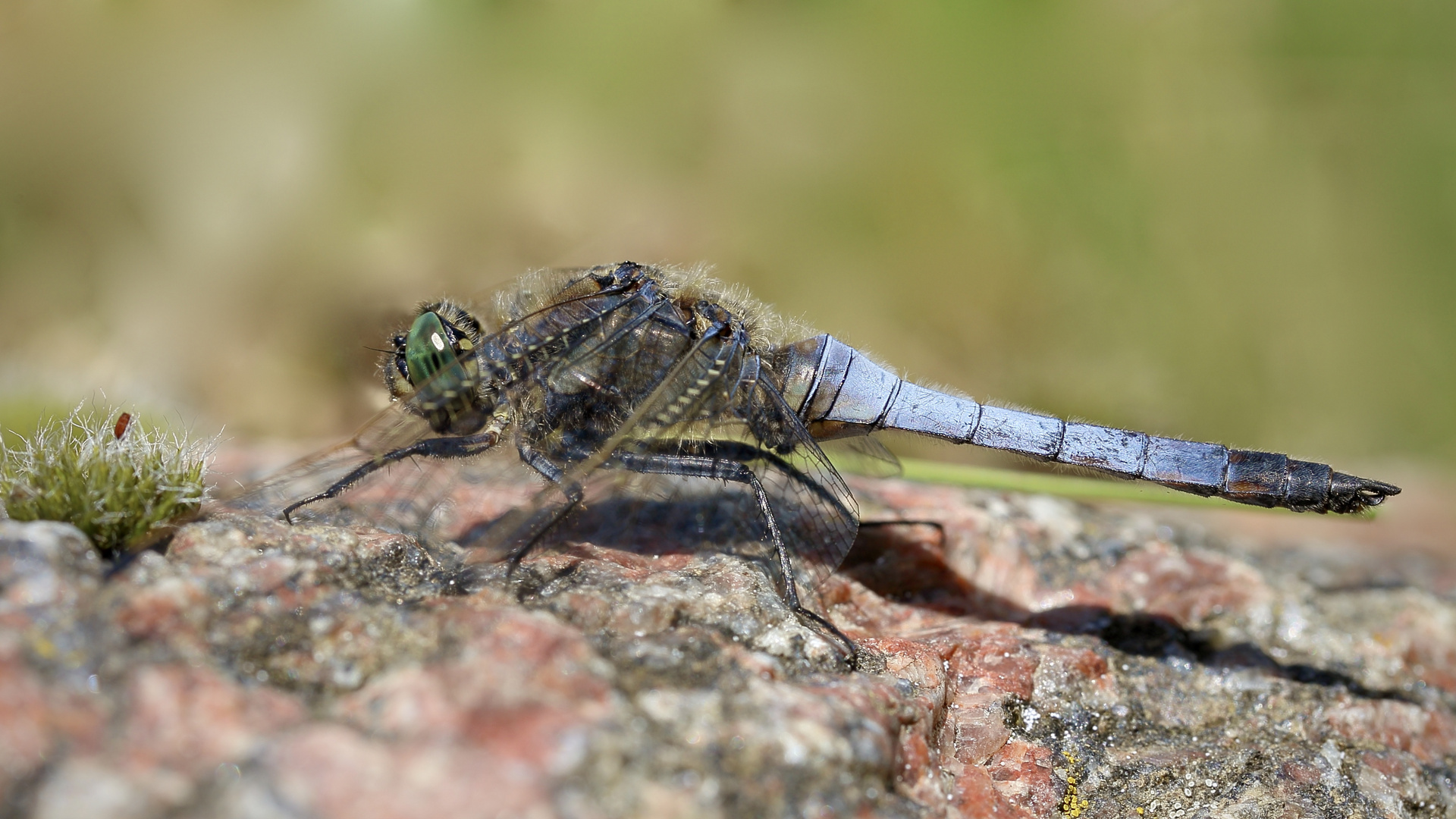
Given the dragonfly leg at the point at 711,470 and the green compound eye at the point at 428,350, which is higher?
the green compound eye at the point at 428,350

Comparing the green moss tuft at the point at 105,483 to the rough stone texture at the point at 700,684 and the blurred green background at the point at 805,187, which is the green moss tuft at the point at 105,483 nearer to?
the rough stone texture at the point at 700,684

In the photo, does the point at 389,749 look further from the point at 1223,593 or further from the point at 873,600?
the point at 1223,593

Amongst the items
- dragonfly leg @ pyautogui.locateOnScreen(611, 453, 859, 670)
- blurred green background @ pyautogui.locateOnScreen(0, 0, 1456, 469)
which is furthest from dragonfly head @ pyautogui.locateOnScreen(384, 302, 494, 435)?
blurred green background @ pyautogui.locateOnScreen(0, 0, 1456, 469)

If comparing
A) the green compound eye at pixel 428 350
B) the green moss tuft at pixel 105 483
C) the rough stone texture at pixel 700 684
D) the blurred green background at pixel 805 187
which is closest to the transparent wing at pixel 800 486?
the rough stone texture at pixel 700 684

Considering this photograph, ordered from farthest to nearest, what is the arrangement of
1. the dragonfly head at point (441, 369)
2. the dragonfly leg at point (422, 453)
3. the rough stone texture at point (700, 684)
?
the dragonfly head at point (441, 369) → the dragonfly leg at point (422, 453) → the rough stone texture at point (700, 684)

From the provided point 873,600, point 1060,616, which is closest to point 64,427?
point 873,600

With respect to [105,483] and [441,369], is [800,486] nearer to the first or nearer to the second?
[441,369]

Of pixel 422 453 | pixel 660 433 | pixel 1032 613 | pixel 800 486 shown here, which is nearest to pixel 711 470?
pixel 660 433
